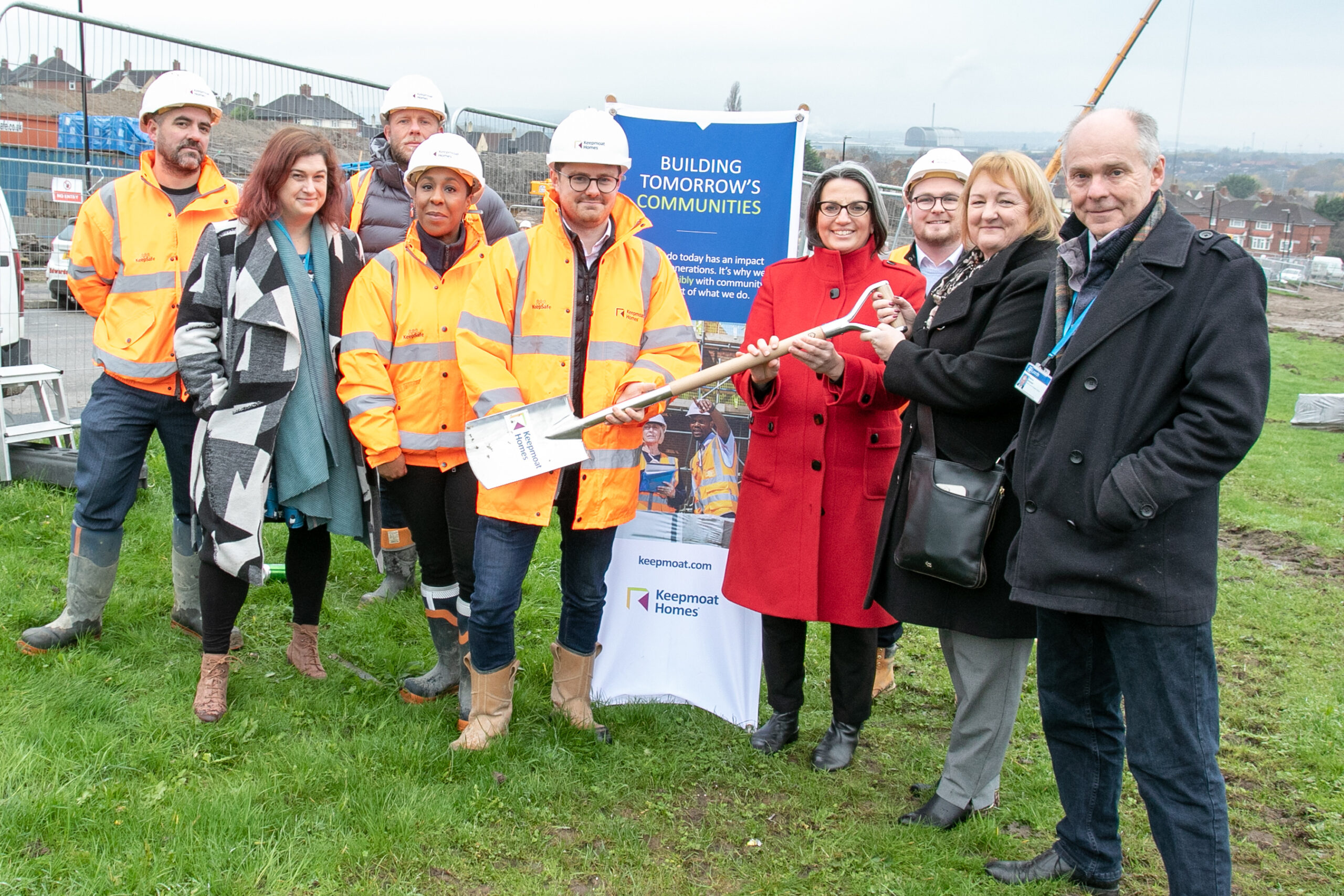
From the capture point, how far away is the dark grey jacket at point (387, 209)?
453 cm

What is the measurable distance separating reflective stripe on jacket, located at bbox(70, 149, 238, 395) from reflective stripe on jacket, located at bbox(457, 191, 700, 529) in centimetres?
142

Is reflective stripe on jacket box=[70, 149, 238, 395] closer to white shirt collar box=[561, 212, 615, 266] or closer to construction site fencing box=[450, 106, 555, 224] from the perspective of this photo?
white shirt collar box=[561, 212, 615, 266]

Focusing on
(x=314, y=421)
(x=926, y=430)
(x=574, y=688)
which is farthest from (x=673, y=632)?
(x=314, y=421)

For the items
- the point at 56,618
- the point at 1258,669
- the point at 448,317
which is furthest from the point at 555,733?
the point at 1258,669

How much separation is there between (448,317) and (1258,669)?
4404 millimetres

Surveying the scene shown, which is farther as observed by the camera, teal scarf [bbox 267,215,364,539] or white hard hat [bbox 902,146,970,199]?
white hard hat [bbox 902,146,970,199]

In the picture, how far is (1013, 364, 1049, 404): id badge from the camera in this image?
272cm

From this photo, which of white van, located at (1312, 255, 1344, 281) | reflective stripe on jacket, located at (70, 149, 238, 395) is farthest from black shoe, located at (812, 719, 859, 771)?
white van, located at (1312, 255, 1344, 281)

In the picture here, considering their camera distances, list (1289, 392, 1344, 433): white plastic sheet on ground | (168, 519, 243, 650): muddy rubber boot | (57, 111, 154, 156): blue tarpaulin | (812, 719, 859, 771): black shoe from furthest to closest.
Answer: (1289, 392, 1344, 433): white plastic sheet on ground → (57, 111, 154, 156): blue tarpaulin → (168, 519, 243, 650): muddy rubber boot → (812, 719, 859, 771): black shoe

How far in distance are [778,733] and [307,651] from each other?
2034mm

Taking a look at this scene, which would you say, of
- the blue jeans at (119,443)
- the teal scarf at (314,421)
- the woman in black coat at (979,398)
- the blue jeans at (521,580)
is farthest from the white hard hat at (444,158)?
the woman in black coat at (979,398)

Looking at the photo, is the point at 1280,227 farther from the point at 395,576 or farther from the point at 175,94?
the point at 175,94

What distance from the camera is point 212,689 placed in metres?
3.75

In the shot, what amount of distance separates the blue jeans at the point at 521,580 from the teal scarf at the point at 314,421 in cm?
59
